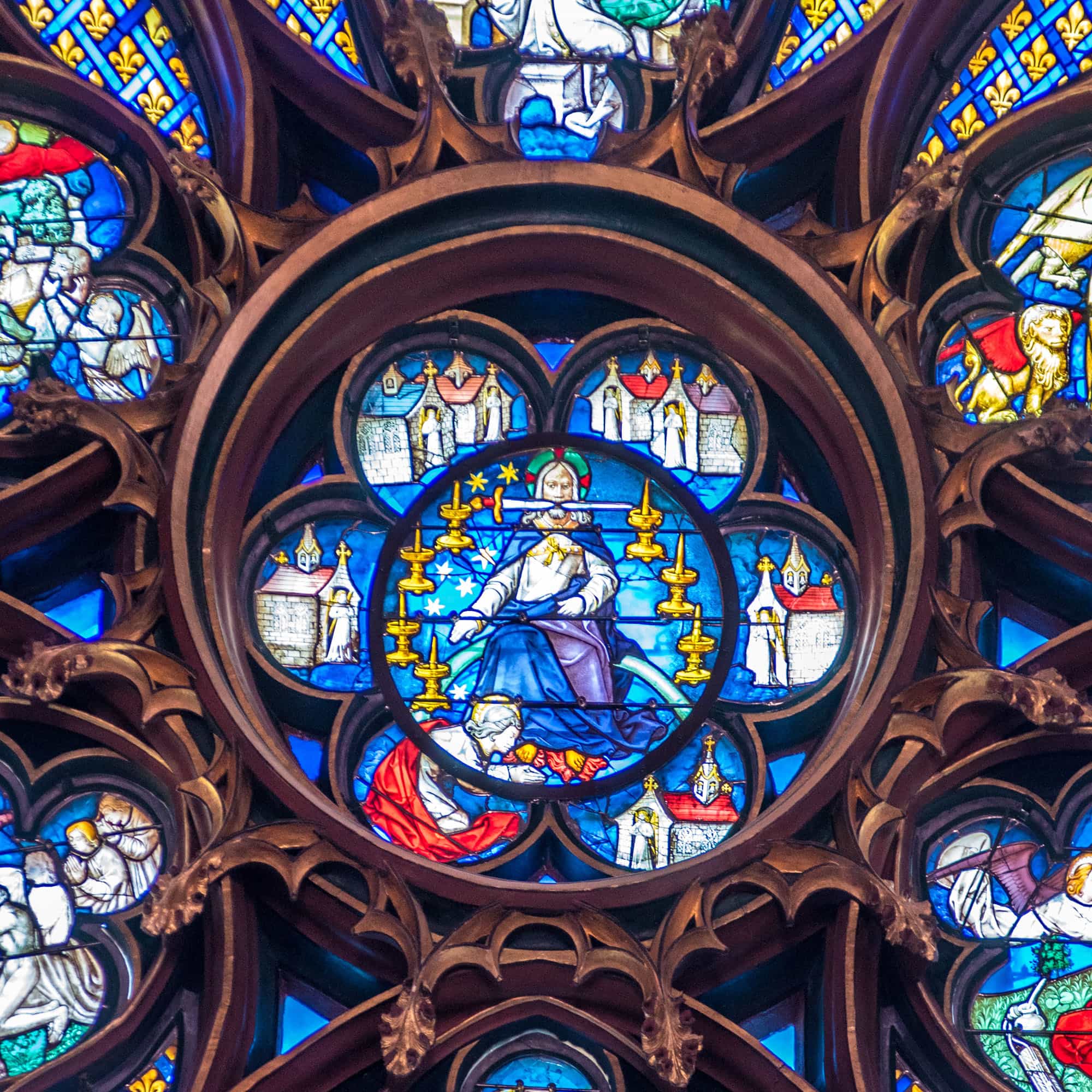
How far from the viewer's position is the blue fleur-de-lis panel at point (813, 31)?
16672 millimetres

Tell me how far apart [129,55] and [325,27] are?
1.02m

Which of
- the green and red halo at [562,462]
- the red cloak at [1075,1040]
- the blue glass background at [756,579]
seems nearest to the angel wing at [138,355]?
the green and red halo at [562,462]

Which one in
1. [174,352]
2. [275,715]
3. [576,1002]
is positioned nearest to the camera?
[576,1002]

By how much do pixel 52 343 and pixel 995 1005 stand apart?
5.64 meters

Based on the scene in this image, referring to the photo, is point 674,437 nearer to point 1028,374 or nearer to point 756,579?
point 756,579

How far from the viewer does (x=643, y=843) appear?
1470 cm

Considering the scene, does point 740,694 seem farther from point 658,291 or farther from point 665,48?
point 665,48

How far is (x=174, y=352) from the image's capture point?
16.0 metres

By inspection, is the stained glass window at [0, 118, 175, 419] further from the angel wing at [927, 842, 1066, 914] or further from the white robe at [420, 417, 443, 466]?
the angel wing at [927, 842, 1066, 914]

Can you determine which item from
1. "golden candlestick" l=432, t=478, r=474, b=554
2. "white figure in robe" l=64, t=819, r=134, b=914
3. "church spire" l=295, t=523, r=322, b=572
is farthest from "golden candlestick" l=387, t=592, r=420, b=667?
"white figure in robe" l=64, t=819, r=134, b=914

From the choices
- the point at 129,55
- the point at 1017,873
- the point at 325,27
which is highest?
the point at 325,27

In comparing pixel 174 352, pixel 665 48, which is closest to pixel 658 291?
pixel 665 48

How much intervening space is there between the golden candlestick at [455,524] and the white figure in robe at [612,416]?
804mm

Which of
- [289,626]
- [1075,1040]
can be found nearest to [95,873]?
[289,626]
